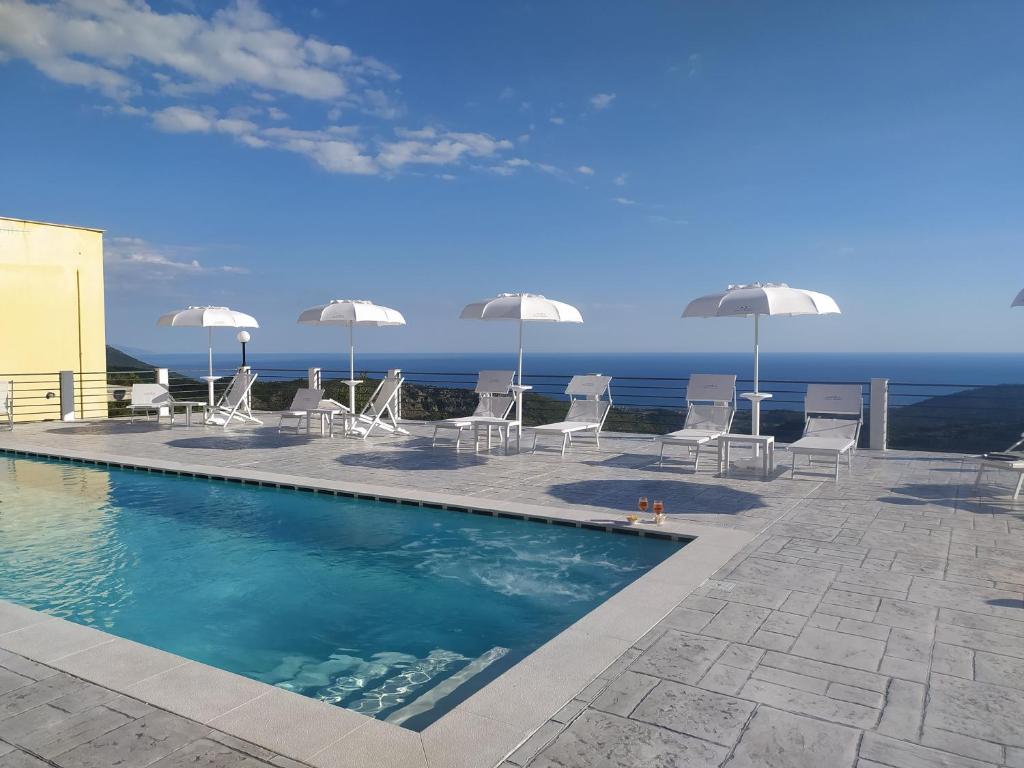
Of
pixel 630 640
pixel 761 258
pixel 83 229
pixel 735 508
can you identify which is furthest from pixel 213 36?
pixel 761 258

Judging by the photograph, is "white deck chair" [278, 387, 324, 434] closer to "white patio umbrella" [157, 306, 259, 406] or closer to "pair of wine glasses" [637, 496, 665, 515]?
"white patio umbrella" [157, 306, 259, 406]

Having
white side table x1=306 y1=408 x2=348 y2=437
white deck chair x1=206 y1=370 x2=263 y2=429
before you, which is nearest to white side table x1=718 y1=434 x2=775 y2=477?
white side table x1=306 y1=408 x2=348 y2=437

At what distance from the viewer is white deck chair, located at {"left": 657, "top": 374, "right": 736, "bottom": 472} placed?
9.02 m

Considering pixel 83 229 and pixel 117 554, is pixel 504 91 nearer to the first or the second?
pixel 83 229

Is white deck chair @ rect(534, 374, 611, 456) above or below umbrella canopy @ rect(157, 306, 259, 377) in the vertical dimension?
below

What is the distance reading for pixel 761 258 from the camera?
36.3m

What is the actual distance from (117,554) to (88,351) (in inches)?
490

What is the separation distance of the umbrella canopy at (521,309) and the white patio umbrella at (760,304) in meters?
2.09

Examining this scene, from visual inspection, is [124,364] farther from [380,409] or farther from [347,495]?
[347,495]

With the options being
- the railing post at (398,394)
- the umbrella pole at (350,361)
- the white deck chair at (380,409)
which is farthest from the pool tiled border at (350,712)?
the railing post at (398,394)

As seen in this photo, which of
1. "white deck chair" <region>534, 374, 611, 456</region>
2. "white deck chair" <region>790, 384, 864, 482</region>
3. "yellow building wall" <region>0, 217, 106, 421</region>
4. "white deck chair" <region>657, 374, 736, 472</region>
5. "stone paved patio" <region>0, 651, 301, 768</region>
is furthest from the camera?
"yellow building wall" <region>0, 217, 106, 421</region>

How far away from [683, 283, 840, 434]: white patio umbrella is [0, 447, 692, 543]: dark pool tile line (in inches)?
120

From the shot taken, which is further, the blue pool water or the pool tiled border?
the blue pool water

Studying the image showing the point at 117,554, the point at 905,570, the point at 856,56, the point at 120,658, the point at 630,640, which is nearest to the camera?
the point at 120,658
